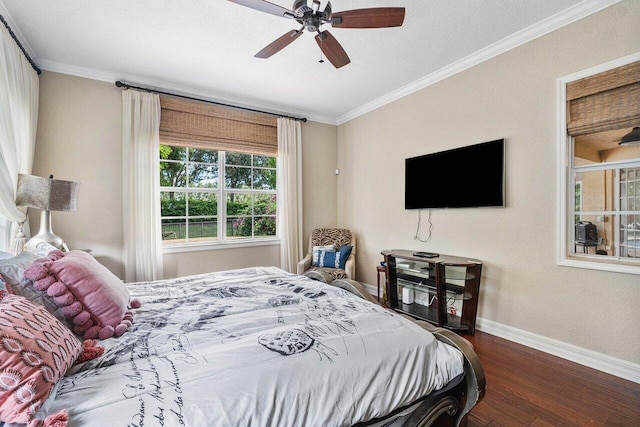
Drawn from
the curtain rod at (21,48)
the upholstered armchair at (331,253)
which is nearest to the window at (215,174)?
the upholstered armchair at (331,253)

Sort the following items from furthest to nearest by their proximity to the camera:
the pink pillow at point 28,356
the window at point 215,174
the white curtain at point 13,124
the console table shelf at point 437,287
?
the window at point 215,174
the console table shelf at point 437,287
the white curtain at point 13,124
the pink pillow at point 28,356

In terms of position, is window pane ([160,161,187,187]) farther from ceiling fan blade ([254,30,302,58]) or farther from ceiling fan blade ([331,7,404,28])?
ceiling fan blade ([331,7,404,28])

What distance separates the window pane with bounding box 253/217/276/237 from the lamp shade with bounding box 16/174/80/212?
2.28 metres

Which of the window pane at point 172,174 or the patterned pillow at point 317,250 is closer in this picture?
the window pane at point 172,174

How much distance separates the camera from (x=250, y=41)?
8.85 feet

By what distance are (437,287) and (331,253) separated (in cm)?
156

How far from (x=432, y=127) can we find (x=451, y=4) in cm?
143

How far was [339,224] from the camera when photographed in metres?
5.00

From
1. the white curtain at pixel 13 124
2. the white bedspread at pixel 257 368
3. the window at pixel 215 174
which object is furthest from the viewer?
the window at pixel 215 174

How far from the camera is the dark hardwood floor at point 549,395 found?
1.73m

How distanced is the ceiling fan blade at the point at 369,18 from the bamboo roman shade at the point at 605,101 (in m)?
1.69

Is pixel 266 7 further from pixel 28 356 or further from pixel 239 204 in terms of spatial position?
pixel 239 204

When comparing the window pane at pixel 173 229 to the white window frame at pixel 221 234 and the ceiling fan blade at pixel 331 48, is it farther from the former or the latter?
the ceiling fan blade at pixel 331 48

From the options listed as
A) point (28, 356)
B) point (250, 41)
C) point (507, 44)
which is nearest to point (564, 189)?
point (507, 44)
